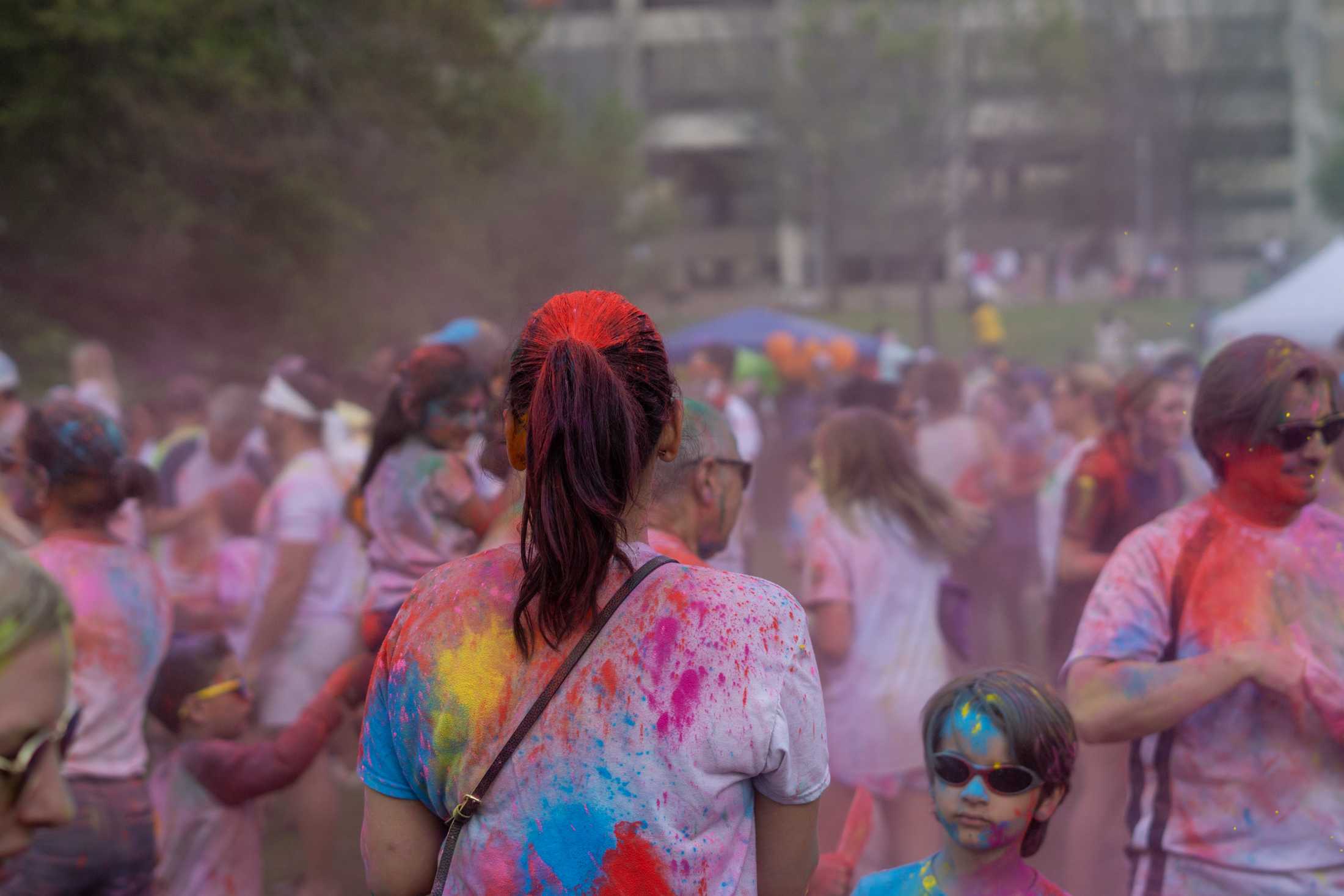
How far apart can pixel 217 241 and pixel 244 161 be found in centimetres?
144

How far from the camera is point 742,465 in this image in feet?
10.6

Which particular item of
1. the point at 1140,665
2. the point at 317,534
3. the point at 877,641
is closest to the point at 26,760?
the point at 1140,665

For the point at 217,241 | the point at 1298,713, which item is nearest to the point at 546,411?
the point at 1298,713

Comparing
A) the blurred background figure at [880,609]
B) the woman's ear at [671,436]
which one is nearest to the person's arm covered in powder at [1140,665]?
the woman's ear at [671,436]

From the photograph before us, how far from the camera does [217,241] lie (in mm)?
14820

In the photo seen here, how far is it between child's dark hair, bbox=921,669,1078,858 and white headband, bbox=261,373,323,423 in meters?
3.47

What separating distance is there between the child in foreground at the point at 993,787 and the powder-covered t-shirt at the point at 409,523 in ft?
5.32

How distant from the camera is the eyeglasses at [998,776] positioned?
2535 millimetres

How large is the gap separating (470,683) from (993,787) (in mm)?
1266

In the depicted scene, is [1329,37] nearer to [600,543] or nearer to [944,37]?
[944,37]

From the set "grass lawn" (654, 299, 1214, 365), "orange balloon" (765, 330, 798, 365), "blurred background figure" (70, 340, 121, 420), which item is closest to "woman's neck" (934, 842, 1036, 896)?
"blurred background figure" (70, 340, 121, 420)

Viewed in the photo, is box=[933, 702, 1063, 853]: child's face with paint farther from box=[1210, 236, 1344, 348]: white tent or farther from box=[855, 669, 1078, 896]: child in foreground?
box=[1210, 236, 1344, 348]: white tent

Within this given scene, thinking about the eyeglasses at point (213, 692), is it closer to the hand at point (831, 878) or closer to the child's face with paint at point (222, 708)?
the child's face with paint at point (222, 708)

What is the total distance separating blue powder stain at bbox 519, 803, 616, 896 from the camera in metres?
1.63
